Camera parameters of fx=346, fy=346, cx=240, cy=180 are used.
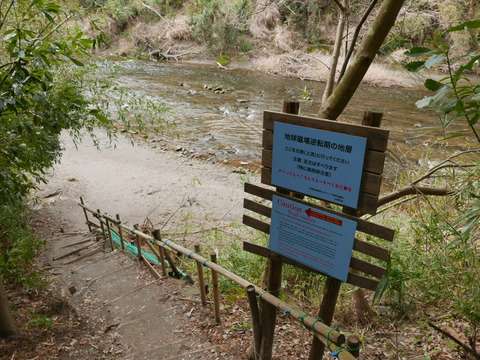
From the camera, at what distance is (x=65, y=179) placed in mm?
10656

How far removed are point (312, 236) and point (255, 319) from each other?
1.09m

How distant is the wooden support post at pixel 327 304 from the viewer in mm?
2502

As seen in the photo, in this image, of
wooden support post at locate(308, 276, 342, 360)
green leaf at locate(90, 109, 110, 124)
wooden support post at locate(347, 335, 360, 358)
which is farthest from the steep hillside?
wooden support post at locate(347, 335, 360, 358)

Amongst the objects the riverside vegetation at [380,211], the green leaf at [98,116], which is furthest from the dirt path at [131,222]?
the green leaf at [98,116]

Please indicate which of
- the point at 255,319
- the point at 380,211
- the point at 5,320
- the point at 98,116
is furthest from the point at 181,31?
the point at 255,319

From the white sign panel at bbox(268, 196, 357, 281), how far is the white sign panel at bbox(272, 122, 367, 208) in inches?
5.2

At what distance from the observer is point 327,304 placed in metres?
2.56

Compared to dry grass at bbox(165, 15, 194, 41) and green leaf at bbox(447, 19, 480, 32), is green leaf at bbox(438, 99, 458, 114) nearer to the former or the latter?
green leaf at bbox(447, 19, 480, 32)

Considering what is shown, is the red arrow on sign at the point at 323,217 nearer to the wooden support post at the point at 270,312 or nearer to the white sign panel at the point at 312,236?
the white sign panel at the point at 312,236

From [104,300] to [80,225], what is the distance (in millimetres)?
4264

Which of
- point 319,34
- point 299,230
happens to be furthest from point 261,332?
point 319,34

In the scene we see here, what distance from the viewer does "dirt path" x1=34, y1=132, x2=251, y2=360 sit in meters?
3.78

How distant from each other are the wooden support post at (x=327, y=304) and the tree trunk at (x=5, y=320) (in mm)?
3021

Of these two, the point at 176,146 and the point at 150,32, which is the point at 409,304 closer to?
the point at 176,146
